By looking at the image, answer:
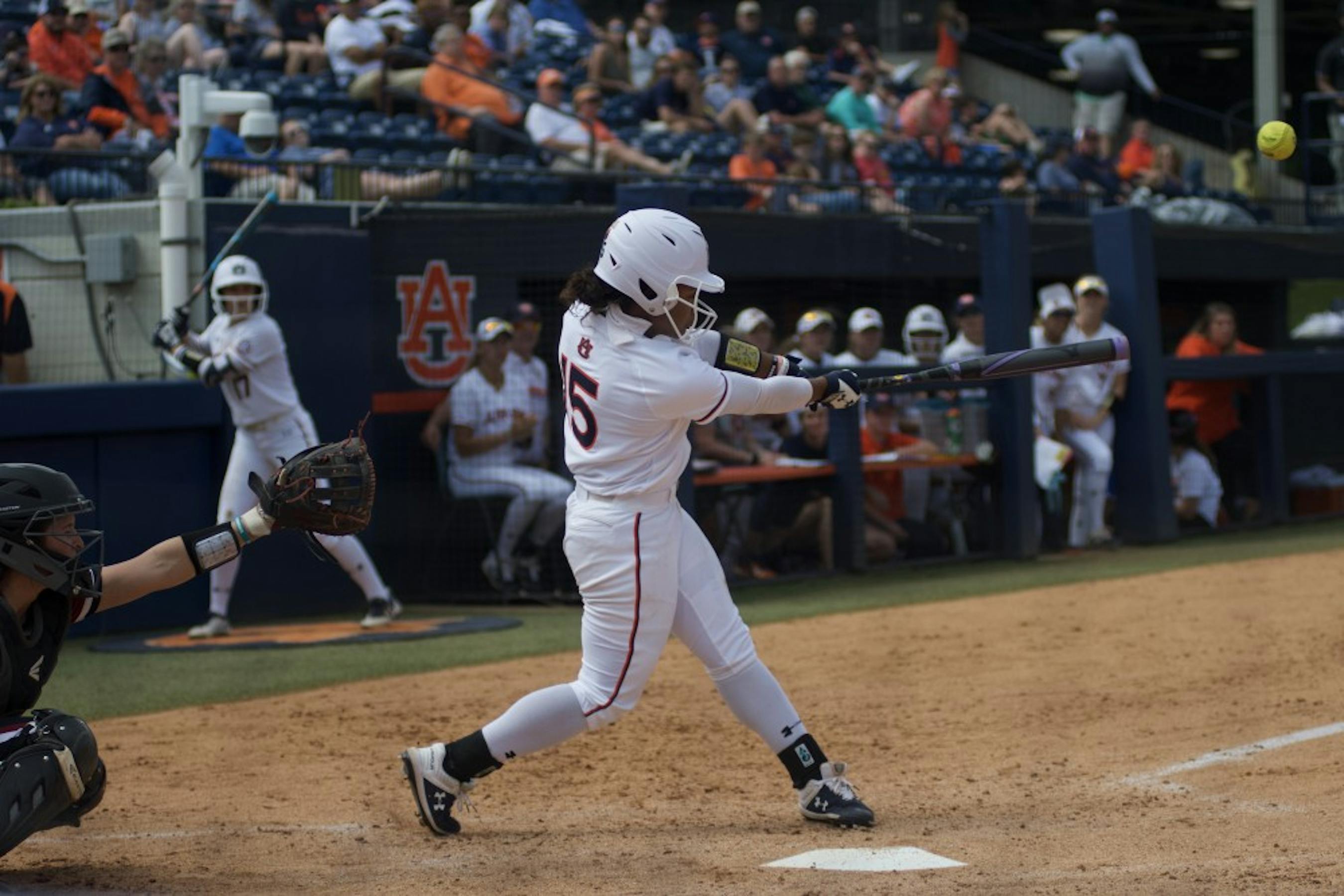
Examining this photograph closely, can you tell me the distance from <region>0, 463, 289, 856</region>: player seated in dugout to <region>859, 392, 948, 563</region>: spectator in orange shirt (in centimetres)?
657

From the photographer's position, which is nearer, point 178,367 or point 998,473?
point 178,367

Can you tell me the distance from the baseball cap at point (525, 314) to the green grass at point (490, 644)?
164cm

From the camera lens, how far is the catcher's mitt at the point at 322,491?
177 inches

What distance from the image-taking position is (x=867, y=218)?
37.3ft

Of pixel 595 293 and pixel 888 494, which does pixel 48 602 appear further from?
pixel 888 494

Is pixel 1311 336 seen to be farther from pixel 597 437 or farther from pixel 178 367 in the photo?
pixel 597 437

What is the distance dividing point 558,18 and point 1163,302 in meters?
6.36

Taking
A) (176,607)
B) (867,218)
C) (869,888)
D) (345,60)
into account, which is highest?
(345,60)

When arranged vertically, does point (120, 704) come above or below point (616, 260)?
below

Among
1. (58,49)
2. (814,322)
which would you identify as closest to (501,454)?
(814,322)

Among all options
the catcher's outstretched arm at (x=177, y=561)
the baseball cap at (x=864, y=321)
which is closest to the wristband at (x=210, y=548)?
the catcher's outstretched arm at (x=177, y=561)

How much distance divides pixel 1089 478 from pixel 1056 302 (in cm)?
120

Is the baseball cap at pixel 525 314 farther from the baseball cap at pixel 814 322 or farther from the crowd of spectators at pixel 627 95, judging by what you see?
the baseball cap at pixel 814 322

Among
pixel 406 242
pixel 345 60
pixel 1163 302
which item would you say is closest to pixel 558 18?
pixel 345 60
